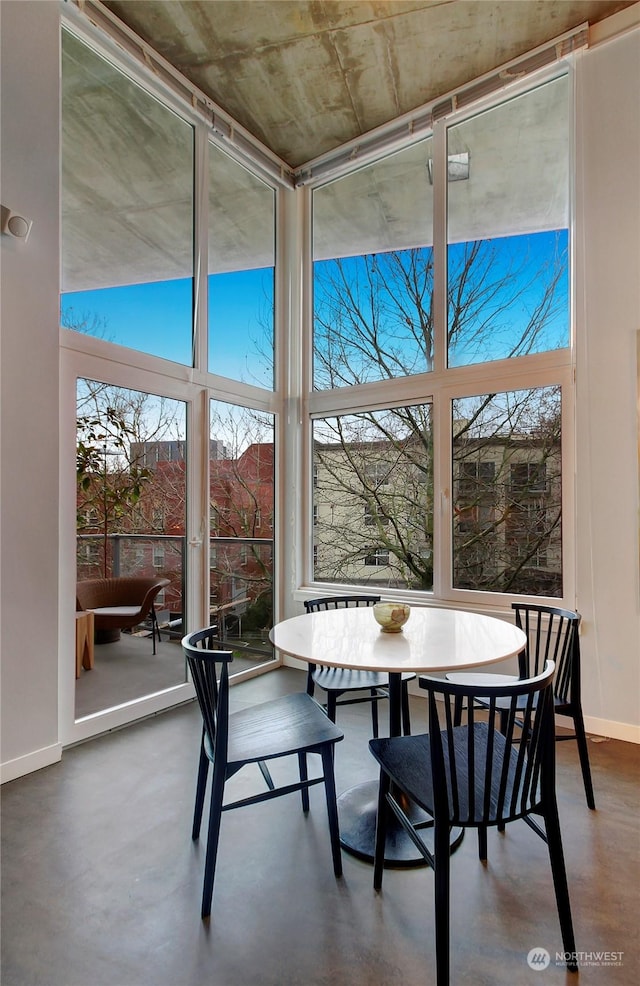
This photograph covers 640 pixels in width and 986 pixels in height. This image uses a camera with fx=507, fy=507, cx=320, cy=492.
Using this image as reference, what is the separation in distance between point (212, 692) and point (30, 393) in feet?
5.85

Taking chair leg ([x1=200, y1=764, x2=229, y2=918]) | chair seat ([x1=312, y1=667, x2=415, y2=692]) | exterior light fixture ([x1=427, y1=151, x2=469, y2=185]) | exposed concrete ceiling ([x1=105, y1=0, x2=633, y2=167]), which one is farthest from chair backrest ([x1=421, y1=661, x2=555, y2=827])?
exposed concrete ceiling ([x1=105, y1=0, x2=633, y2=167])

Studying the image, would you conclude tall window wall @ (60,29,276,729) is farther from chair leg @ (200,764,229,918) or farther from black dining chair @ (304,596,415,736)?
chair leg @ (200,764,229,918)

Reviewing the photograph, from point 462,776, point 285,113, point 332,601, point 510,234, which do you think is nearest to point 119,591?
point 332,601

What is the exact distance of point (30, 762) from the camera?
8.29ft

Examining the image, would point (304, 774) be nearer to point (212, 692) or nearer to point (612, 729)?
point (212, 692)

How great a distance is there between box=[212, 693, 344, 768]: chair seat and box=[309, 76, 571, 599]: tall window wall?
6.12 ft

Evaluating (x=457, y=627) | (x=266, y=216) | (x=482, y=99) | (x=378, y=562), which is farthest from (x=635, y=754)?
(x=266, y=216)

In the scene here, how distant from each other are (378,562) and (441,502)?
0.74 metres

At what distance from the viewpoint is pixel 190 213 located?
3590 mm

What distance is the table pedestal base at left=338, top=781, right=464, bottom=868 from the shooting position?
6.17ft

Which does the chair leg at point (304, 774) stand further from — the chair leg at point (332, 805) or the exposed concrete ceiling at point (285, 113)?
the exposed concrete ceiling at point (285, 113)

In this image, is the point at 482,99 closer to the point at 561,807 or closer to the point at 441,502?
the point at 441,502

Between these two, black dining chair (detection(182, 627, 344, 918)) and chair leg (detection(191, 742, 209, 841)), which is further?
chair leg (detection(191, 742, 209, 841))

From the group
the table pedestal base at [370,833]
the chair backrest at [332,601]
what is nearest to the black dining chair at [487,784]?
the table pedestal base at [370,833]
